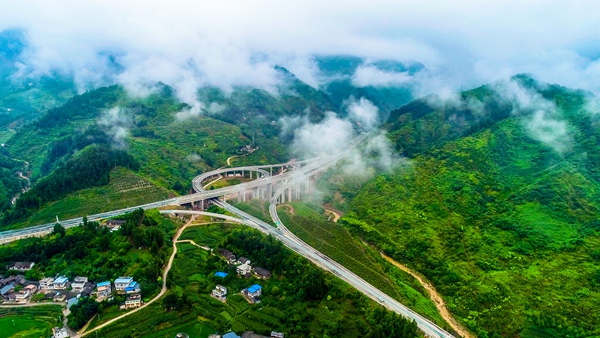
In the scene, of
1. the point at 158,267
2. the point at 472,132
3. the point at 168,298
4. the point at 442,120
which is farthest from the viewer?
the point at 442,120

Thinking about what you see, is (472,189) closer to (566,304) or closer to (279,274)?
(566,304)

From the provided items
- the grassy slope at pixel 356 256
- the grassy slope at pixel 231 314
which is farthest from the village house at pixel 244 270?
the grassy slope at pixel 356 256

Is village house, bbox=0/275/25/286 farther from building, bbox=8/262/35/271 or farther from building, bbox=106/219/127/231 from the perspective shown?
building, bbox=106/219/127/231

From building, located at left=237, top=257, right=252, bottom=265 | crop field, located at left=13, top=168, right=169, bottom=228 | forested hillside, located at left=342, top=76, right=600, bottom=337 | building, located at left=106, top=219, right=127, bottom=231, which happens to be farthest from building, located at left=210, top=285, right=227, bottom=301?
crop field, located at left=13, top=168, right=169, bottom=228

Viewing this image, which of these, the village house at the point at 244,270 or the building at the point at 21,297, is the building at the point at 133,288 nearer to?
the building at the point at 21,297

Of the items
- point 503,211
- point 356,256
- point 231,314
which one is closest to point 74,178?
point 231,314

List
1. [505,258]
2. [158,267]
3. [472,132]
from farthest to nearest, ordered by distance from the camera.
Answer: [472,132], [505,258], [158,267]

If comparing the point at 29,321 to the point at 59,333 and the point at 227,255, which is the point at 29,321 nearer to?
the point at 59,333

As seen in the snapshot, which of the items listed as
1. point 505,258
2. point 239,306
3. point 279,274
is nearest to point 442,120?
point 505,258
